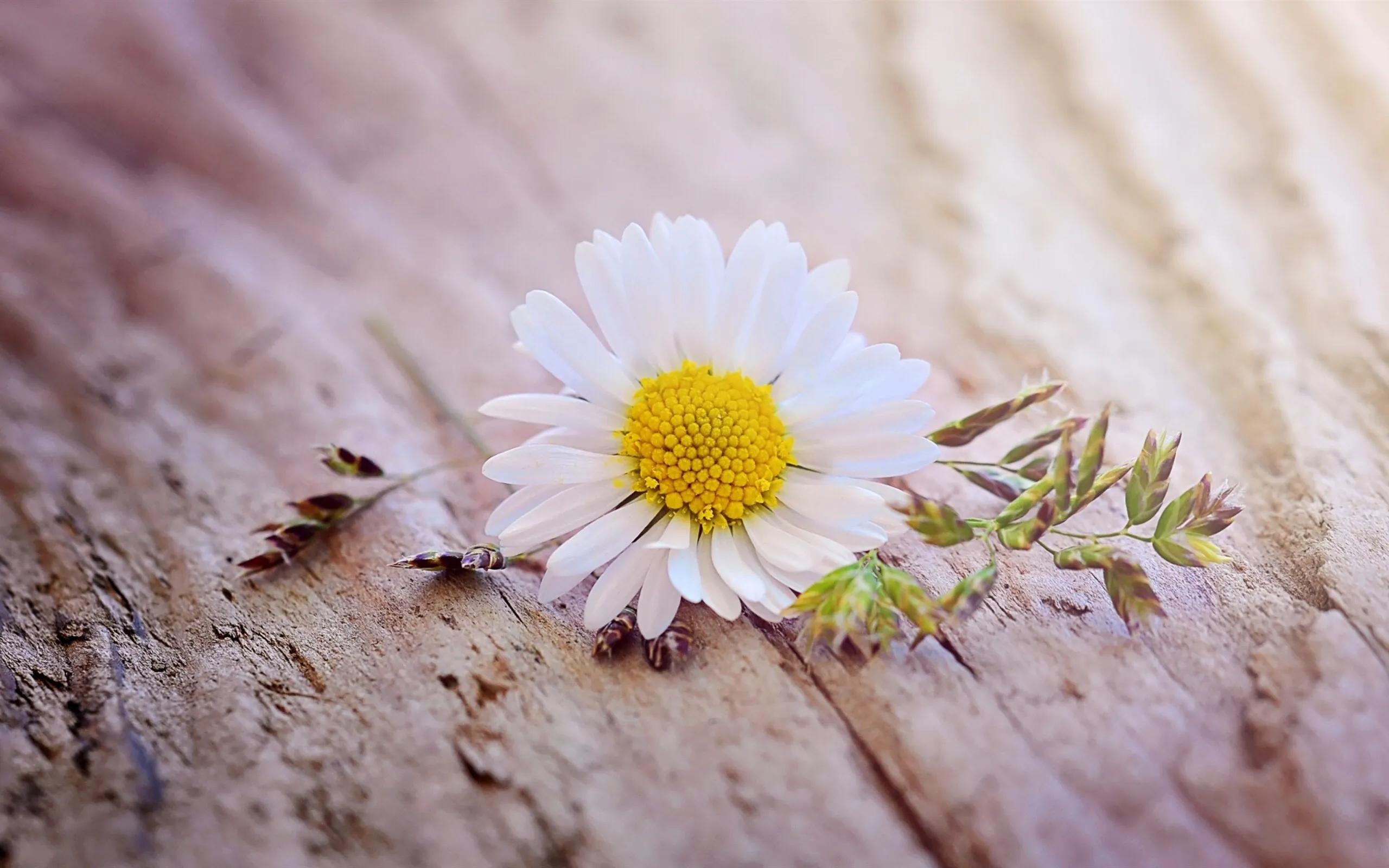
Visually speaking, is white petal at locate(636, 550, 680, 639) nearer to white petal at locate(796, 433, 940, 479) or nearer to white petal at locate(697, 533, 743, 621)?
white petal at locate(697, 533, 743, 621)

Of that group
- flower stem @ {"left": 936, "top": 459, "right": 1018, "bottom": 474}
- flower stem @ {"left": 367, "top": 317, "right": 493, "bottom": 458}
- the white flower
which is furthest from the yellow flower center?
flower stem @ {"left": 367, "top": 317, "right": 493, "bottom": 458}

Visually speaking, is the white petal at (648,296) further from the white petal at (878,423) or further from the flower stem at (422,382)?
the flower stem at (422,382)


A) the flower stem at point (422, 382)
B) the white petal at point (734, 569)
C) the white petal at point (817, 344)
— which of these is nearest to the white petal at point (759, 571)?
the white petal at point (734, 569)

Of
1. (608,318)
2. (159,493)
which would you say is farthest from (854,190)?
(159,493)

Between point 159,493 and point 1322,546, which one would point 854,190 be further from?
point 159,493

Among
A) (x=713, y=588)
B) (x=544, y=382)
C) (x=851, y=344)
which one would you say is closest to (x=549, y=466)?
(x=713, y=588)

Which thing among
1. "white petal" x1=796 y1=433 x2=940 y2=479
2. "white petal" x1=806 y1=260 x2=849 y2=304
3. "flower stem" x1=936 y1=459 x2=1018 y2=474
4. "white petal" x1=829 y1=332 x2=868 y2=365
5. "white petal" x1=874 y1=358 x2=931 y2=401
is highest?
"white petal" x1=806 y1=260 x2=849 y2=304
